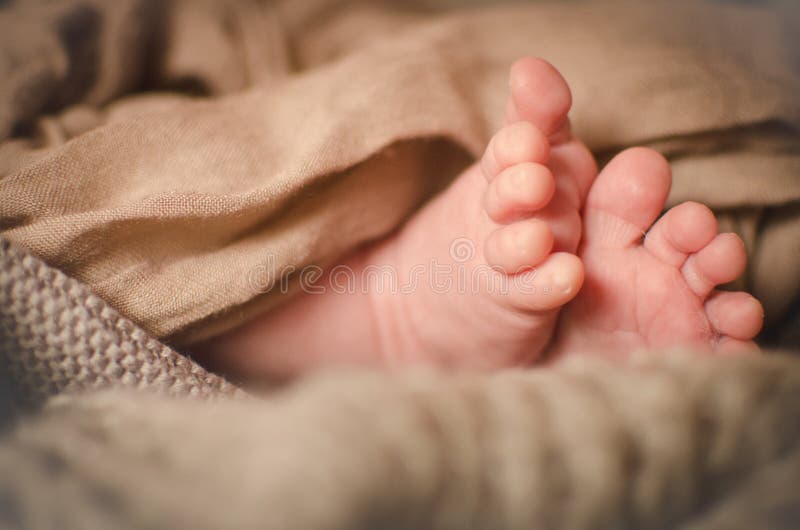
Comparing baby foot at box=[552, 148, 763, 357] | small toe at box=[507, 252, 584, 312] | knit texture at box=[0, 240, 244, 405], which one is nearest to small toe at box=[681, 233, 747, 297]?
baby foot at box=[552, 148, 763, 357]

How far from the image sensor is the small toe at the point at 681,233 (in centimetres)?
44

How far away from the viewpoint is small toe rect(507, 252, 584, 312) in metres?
0.40

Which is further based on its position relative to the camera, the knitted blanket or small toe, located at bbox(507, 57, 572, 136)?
small toe, located at bbox(507, 57, 572, 136)

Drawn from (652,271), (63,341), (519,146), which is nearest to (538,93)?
(519,146)

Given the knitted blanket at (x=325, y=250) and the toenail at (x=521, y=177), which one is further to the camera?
the toenail at (x=521, y=177)

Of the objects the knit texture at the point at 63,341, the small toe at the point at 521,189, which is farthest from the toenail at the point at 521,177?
the knit texture at the point at 63,341

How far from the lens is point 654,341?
0.45 m

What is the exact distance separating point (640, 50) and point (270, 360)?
1.54 feet

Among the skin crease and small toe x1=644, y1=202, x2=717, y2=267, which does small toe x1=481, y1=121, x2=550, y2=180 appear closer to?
the skin crease

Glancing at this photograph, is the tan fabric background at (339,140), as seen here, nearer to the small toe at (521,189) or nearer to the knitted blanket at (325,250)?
the knitted blanket at (325,250)

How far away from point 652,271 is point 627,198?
0.20 ft

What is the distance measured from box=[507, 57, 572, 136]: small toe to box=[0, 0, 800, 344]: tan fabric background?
0.31 ft

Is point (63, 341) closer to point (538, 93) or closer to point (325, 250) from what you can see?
point (325, 250)

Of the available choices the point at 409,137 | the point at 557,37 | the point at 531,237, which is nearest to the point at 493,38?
the point at 557,37
